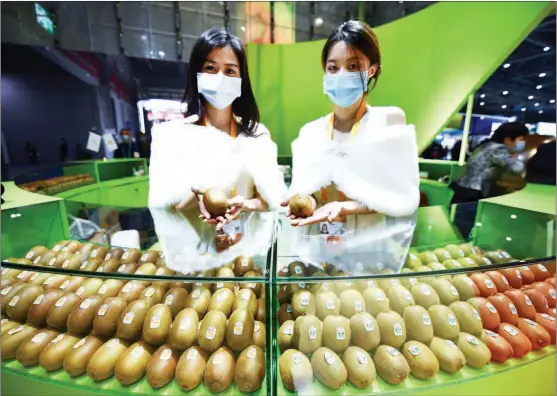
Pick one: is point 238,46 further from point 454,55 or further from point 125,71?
point 125,71

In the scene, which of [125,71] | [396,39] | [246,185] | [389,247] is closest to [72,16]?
[125,71]

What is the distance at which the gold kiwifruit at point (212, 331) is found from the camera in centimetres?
92

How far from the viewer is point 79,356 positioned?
93cm

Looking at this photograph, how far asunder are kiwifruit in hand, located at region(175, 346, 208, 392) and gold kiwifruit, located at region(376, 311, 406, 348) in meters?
0.60

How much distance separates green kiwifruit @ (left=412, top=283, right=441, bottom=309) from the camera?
101cm

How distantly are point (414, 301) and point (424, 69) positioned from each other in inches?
130

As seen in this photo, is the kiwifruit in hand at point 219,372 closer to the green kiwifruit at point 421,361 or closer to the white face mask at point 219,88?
the green kiwifruit at point 421,361

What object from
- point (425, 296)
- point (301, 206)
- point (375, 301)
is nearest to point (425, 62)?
point (301, 206)

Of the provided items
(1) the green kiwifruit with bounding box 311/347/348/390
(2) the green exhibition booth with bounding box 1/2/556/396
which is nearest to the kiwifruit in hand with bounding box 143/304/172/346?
(2) the green exhibition booth with bounding box 1/2/556/396

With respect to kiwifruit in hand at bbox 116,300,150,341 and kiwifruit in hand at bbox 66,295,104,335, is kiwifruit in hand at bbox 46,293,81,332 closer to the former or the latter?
kiwifruit in hand at bbox 66,295,104,335

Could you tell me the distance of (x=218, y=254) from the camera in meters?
1.19

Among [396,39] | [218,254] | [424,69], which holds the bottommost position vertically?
[218,254]

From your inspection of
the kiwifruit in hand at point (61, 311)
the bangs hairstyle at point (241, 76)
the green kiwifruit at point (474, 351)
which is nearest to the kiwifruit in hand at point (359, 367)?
the green kiwifruit at point (474, 351)

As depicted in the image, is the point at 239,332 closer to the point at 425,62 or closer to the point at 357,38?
the point at 357,38
